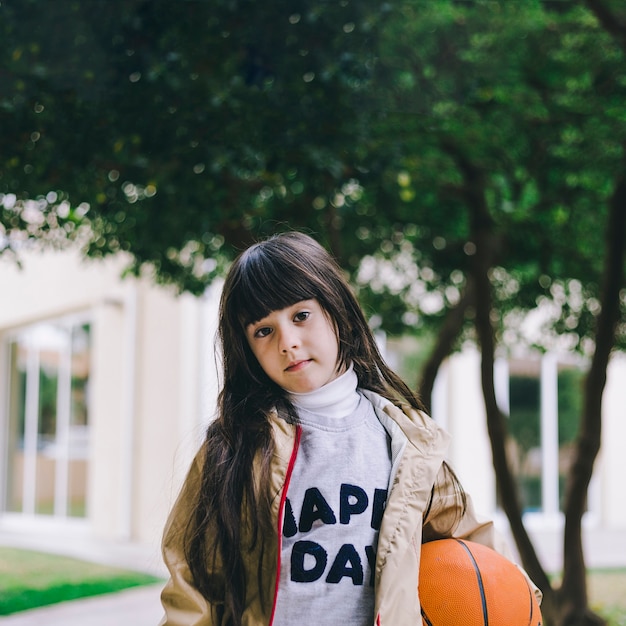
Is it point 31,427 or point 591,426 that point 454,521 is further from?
point 31,427

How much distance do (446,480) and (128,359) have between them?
1080 centimetres

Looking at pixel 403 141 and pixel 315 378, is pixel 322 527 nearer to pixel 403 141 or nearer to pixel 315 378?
pixel 315 378

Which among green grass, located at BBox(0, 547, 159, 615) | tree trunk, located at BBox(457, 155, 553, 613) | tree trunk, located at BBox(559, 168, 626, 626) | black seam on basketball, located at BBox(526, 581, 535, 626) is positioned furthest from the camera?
green grass, located at BBox(0, 547, 159, 615)

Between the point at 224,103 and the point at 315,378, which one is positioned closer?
the point at 315,378

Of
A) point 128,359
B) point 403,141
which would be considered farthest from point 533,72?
point 128,359

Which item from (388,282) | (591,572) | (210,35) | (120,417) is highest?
(210,35)

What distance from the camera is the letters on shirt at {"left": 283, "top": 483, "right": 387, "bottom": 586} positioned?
91.0 inches

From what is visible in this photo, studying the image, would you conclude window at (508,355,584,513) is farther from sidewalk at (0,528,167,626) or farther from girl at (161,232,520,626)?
girl at (161,232,520,626)

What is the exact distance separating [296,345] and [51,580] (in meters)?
8.07

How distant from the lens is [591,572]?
10641 millimetres

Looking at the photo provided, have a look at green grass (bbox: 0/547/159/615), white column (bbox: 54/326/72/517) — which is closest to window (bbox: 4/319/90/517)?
white column (bbox: 54/326/72/517)

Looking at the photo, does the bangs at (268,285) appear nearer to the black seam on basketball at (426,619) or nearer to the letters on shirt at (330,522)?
the letters on shirt at (330,522)

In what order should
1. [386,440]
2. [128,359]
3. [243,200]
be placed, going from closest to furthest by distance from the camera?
[386,440] → [243,200] → [128,359]

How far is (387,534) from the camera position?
7.50ft
